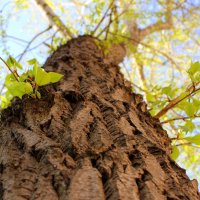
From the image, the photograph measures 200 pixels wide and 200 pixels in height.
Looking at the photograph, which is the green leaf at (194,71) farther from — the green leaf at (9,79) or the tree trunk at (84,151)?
the green leaf at (9,79)

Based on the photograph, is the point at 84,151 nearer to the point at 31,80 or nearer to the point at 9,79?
the point at 31,80

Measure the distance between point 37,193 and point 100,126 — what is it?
465mm

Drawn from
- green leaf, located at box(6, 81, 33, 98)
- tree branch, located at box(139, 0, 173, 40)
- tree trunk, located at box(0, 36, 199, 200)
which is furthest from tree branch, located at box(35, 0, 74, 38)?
green leaf, located at box(6, 81, 33, 98)

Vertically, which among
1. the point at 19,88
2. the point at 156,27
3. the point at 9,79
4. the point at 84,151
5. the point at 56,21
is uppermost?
the point at 156,27

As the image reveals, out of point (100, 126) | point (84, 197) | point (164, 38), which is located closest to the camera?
point (84, 197)

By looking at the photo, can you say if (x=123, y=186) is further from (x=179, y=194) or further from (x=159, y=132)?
(x=159, y=132)

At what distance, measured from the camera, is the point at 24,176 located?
95 centimetres

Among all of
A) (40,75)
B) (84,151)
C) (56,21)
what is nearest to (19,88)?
(40,75)

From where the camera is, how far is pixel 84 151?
106 cm

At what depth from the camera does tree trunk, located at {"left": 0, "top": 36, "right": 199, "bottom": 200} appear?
2.93ft

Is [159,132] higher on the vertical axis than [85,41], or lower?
lower

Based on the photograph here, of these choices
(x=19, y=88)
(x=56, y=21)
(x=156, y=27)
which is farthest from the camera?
(x=156, y=27)

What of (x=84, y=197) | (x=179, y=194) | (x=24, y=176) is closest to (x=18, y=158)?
(x=24, y=176)

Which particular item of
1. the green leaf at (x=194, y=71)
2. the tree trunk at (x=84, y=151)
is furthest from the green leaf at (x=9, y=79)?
the green leaf at (x=194, y=71)
